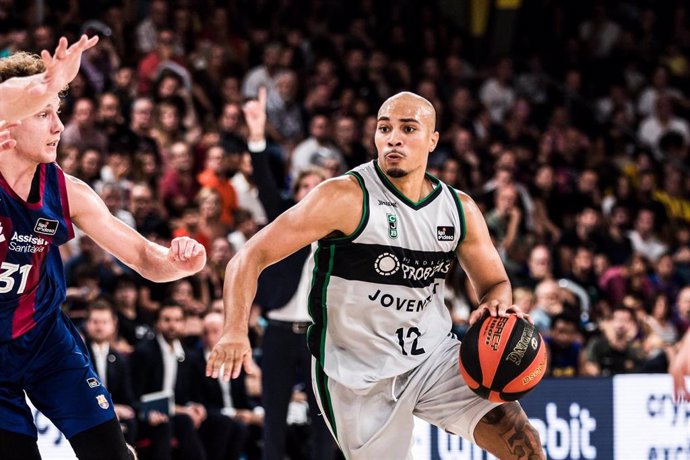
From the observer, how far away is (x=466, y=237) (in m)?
5.43

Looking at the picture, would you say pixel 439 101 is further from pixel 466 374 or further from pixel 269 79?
pixel 466 374

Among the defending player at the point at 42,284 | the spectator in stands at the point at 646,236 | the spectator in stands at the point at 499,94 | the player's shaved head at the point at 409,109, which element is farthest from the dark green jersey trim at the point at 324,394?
the spectator in stands at the point at 499,94

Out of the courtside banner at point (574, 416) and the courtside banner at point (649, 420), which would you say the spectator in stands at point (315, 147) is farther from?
the courtside banner at point (649, 420)

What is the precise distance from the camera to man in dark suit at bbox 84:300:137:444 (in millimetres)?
7910

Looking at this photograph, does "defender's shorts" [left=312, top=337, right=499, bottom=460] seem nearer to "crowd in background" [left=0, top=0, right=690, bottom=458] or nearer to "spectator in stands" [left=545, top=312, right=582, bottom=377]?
"crowd in background" [left=0, top=0, right=690, bottom=458]

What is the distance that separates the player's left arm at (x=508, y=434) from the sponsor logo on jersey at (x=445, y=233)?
31.1 inches

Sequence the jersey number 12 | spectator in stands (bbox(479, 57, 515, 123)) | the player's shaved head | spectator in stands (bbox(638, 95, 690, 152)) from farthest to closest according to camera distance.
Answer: spectator in stands (bbox(638, 95, 690, 152)) → spectator in stands (bbox(479, 57, 515, 123)) → the player's shaved head → the jersey number 12

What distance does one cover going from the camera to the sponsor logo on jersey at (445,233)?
17.4ft

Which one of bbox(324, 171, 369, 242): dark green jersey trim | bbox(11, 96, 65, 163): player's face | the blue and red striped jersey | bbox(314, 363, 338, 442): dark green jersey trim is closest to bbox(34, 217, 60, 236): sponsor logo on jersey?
the blue and red striped jersey

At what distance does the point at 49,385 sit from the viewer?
459 centimetres

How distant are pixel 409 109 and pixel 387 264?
74 centimetres

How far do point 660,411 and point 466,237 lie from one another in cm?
385

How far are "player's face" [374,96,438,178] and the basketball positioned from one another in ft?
2.64

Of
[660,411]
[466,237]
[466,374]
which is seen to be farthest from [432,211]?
[660,411]
